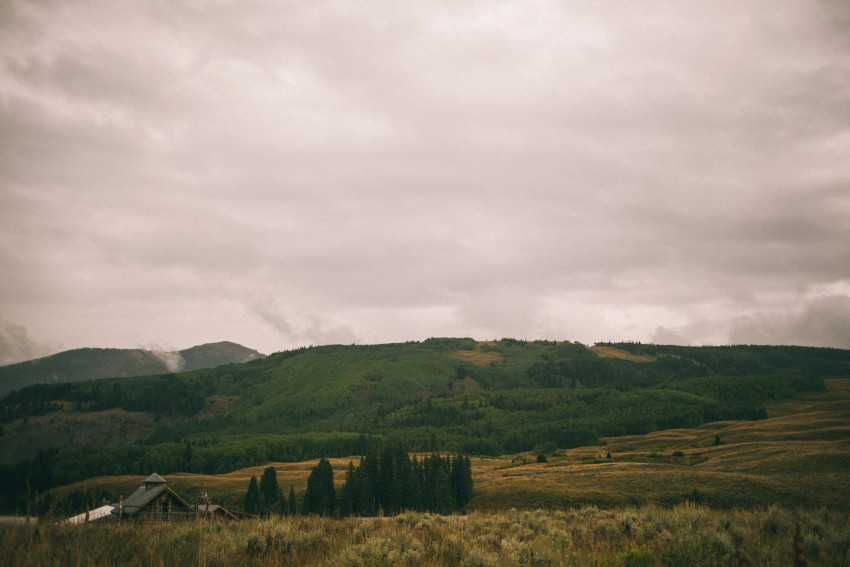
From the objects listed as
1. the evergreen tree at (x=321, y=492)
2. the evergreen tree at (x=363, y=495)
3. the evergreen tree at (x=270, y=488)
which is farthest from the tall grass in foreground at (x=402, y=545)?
the evergreen tree at (x=270, y=488)

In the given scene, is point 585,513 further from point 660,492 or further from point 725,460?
point 725,460

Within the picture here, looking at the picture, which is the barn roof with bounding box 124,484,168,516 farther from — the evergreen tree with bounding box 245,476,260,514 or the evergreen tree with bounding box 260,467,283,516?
the evergreen tree with bounding box 260,467,283,516

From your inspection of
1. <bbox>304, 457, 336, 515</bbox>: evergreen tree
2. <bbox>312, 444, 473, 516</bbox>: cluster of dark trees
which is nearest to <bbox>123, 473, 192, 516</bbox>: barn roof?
<bbox>312, 444, 473, 516</bbox>: cluster of dark trees

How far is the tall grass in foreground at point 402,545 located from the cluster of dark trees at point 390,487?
78.0m

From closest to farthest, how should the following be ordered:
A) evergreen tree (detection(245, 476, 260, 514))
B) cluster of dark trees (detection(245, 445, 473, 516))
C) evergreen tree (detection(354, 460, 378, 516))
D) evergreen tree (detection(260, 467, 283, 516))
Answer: evergreen tree (detection(354, 460, 378, 516))
cluster of dark trees (detection(245, 445, 473, 516))
evergreen tree (detection(245, 476, 260, 514))
evergreen tree (detection(260, 467, 283, 516))

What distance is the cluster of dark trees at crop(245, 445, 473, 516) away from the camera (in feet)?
294

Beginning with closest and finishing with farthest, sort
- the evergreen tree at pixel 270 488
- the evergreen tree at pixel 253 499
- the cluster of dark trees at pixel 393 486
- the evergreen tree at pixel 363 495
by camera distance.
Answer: the evergreen tree at pixel 363 495
the cluster of dark trees at pixel 393 486
the evergreen tree at pixel 253 499
the evergreen tree at pixel 270 488

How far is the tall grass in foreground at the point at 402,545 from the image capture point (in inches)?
369

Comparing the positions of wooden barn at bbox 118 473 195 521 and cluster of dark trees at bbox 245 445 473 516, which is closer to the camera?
wooden barn at bbox 118 473 195 521

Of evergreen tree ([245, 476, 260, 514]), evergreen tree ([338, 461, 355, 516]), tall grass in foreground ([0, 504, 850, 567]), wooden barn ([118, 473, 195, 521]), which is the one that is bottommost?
evergreen tree ([245, 476, 260, 514])

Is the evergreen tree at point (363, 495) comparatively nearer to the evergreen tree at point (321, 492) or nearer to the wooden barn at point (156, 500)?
the evergreen tree at point (321, 492)

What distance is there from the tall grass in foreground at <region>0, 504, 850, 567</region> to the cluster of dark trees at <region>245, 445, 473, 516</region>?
78036 mm

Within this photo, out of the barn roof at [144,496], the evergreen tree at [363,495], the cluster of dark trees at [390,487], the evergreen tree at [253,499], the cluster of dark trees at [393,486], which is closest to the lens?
the barn roof at [144,496]

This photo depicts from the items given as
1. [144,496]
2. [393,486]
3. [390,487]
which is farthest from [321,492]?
[144,496]
